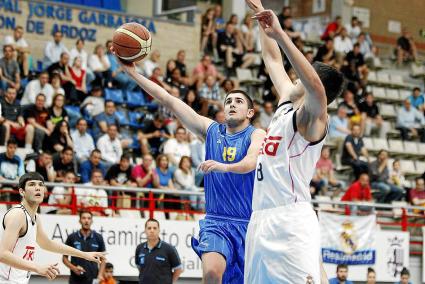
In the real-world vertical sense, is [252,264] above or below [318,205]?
above

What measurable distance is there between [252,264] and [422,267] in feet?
39.7

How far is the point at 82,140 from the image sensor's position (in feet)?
53.8

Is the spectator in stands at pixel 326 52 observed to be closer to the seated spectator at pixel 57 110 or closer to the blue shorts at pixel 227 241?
the seated spectator at pixel 57 110

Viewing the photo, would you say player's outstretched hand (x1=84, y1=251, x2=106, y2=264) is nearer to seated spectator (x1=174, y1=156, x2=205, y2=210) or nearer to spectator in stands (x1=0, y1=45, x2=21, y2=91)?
seated spectator (x1=174, y1=156, x2=205, y2=210)

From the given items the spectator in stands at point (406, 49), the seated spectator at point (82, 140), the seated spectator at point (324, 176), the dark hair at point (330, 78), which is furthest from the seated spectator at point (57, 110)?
the spectator in stands at point (406, 49)

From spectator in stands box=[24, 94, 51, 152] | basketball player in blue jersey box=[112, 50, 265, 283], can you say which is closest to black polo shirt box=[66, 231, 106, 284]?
spectator in stands box=[24, 94, 51, 152]

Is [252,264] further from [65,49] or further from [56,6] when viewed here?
[56,6]

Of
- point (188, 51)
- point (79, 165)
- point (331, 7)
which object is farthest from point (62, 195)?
point (331, 7)

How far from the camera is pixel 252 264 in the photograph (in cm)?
646

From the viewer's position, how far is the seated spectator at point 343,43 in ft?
80.6

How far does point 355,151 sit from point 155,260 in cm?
799

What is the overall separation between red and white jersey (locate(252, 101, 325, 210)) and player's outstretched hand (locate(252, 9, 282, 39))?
768 millimetres

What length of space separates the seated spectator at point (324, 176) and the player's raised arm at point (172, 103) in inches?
397

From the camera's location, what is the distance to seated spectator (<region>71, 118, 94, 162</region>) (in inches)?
642
